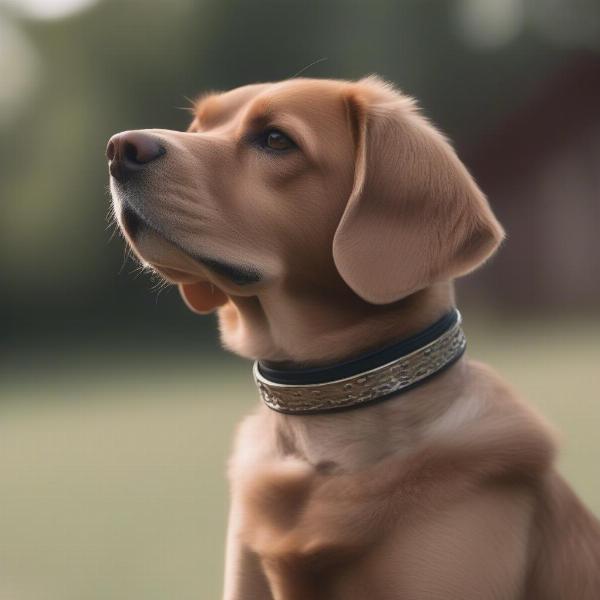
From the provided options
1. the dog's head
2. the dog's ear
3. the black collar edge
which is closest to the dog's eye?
the dog's head

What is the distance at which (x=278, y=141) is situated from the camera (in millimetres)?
2809

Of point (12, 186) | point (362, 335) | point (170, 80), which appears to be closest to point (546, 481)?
point (362, 335)

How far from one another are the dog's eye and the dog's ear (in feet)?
0.62

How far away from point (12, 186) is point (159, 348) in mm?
3146

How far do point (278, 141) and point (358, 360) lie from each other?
0.64 m

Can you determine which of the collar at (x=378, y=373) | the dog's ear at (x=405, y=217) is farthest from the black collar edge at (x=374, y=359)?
the dog's ear at (x=405, y=217)

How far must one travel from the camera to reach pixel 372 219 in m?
2.69

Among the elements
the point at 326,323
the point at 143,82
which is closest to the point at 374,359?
the point at 326,323

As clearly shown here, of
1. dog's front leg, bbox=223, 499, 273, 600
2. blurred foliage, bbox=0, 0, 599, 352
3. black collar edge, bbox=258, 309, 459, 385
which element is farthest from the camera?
blurred foliage, bbox=0, 0, 599, 352

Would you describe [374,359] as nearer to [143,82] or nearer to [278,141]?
[278,141]

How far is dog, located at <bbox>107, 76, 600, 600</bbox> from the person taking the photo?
8.26 ft

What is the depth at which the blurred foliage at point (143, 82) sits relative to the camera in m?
→ 14.5

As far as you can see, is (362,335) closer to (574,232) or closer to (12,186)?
(12,186)

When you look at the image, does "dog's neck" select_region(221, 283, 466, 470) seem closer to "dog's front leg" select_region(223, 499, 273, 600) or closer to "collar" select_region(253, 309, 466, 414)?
"collar" select_region(253, 309, 466, 414)
